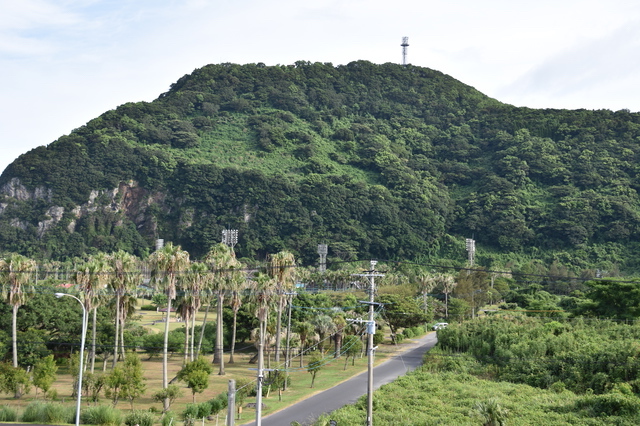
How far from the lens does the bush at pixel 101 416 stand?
41625mm

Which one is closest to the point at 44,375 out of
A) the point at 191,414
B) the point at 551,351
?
the point at 191,414

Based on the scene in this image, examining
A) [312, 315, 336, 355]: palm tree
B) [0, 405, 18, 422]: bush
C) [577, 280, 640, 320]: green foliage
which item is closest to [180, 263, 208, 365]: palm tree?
[312, 315, 336, 355]: palm tree

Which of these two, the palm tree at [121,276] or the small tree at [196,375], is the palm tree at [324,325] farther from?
the palm tree at [121,276]

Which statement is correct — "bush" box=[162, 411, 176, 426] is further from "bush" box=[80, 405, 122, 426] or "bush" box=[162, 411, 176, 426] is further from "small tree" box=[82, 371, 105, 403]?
"small tree" box=[82, 371, 105, 403]

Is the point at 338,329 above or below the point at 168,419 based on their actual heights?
above

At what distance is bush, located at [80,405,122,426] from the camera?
41625 millimetres

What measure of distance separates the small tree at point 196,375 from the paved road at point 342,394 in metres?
6.97

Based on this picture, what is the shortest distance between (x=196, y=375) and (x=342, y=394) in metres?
12.6

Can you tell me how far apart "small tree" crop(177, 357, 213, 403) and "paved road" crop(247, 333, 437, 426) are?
6.97 m

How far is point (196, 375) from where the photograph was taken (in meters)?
50.6

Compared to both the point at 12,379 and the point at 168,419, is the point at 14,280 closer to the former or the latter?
the point at 12,379

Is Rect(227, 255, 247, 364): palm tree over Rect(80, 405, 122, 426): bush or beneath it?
over

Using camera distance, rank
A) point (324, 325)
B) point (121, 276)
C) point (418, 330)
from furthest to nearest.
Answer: point (418, 330)
point (324, 325)
point (121, 276)

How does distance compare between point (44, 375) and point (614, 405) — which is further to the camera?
point (44, 375)
